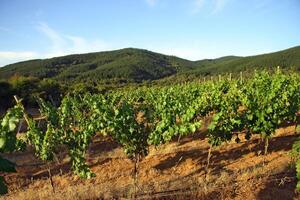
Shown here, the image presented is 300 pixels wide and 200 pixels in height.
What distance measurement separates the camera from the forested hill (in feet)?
251

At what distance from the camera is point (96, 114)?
9117 mm

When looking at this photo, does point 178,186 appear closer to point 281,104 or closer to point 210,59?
point 281,104

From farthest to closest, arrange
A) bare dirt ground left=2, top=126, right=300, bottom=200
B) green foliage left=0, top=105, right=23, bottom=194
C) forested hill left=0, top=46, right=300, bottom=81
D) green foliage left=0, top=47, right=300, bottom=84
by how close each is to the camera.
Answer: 1. forested hill left=0, top=46, right=300, bottom=81
2. green foliage left=0, top=47, right=300, bottom=84
3. bare dirt ground left=2, top=126, right=300, bottom=200
4. green foliage left=0, top=105, right=23, bottom=194

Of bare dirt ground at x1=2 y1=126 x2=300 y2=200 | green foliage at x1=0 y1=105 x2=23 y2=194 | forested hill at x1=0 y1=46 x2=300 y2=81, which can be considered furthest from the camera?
forested hill at x1=0 y1=46 x2=300 y2=81

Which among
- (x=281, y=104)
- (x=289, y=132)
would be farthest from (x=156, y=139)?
(x=289, y=132)

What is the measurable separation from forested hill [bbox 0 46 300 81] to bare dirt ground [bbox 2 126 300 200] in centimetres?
5840

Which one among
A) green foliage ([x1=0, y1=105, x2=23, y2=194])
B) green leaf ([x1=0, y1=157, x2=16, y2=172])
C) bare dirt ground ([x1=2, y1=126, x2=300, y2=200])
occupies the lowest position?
bare dirt ground ([x1=2, y1=126, x2=300, y2=200])

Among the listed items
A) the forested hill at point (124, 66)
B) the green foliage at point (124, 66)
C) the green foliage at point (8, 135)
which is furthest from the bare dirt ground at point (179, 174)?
A: the forested hill at point (124, 66)

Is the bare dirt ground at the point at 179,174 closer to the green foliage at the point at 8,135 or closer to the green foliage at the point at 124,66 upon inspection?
the green foliage at the point at 8,135

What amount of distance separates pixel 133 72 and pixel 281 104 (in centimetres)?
7900

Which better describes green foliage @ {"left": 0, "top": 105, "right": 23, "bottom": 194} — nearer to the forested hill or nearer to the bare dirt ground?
the bare dirt ground

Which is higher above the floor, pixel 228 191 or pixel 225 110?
pixel 225 110

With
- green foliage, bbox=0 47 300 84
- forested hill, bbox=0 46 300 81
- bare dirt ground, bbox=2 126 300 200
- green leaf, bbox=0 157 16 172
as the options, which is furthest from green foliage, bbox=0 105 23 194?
forested hill, bbox=0 46 300 81

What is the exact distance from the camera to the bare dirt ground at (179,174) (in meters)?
6.77
